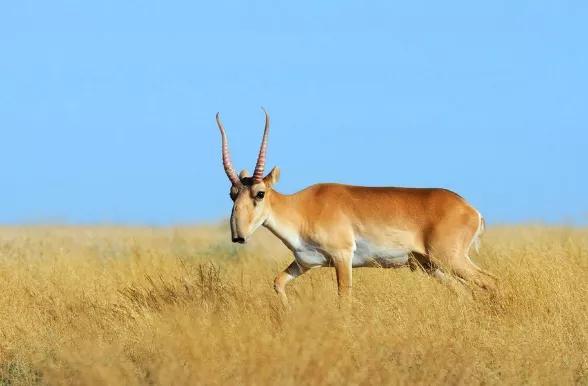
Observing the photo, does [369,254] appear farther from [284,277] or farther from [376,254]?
[284,277]

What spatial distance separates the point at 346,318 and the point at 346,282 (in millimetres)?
3731

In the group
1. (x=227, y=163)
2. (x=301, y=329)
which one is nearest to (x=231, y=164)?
(x=227, y=163)

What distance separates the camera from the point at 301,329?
841cm

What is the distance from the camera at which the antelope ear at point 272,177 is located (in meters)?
14.0

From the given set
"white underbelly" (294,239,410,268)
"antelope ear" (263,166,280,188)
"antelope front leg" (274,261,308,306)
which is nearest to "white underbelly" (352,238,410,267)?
"white underbelly" (294,239,410,268)

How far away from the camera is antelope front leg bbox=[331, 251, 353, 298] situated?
13648 mm

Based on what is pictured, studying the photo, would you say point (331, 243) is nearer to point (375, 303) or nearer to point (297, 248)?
point (297, 248)

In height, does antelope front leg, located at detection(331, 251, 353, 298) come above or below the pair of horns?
below

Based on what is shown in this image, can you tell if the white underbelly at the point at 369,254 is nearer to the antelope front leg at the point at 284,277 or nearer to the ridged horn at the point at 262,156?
the antelope front leg at the point at 284,277

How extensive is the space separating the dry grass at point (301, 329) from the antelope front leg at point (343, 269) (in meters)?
0.19

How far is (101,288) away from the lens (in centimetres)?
1541

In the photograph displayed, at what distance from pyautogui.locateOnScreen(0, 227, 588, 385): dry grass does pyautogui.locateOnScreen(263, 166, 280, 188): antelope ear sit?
141 cm

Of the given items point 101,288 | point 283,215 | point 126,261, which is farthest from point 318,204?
point 126,261

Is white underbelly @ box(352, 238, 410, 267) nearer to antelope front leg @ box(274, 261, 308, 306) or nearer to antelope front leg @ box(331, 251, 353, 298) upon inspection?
antelope front leg @ box(331, 251, 353, 298)
